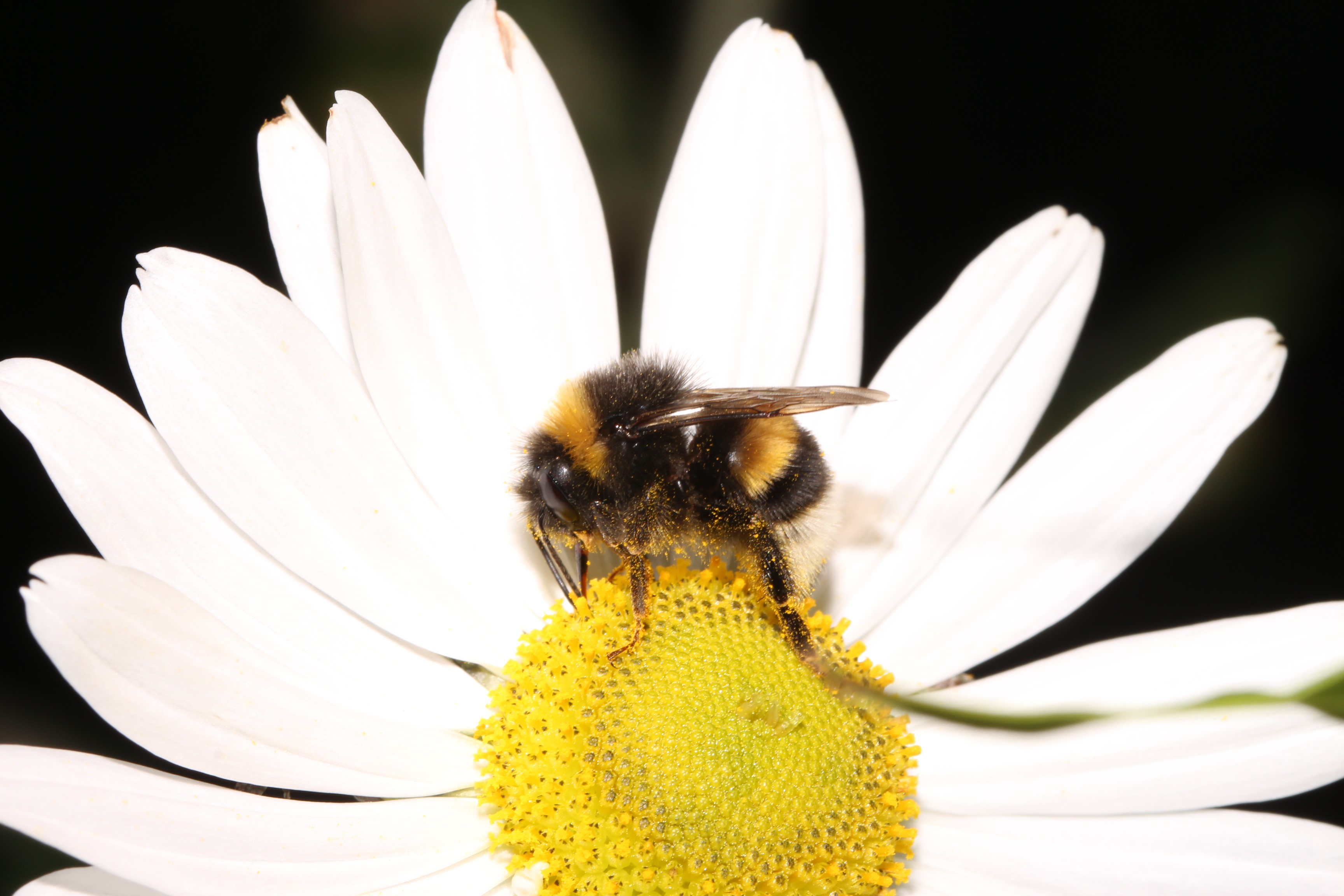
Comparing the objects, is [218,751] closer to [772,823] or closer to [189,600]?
[189,600]

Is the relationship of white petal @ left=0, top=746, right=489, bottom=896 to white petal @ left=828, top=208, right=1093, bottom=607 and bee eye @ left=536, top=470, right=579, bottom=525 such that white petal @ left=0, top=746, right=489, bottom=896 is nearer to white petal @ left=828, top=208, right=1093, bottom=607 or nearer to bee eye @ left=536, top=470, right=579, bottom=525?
bee eye @ left=536, top=470, right=579, bottom=525

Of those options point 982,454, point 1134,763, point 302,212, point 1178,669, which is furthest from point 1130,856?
point 302,212

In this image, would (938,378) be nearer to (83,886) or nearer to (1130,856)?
(1130,856)

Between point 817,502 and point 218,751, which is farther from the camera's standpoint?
point 817,502

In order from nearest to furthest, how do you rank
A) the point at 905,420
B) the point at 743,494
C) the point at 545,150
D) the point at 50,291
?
the point at 743,494, the point at 545,150, the point at 905,420, the point at 50,291

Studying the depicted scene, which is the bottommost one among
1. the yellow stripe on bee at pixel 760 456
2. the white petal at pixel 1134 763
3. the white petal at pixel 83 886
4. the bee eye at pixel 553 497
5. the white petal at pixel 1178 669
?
the white petal at pixel 83 886

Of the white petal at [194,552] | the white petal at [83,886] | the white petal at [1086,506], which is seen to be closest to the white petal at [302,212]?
the white petal at [194,552]

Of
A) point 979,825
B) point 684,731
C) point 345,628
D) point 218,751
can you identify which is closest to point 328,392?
point 345,628

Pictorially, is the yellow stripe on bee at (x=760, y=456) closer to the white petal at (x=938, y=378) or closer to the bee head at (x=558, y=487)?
the bee head at (x=558, y=487)

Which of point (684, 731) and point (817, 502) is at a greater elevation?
point (817, 502)
